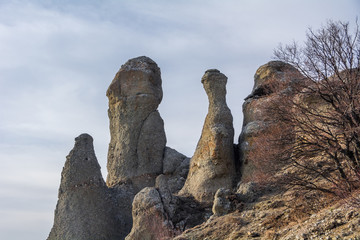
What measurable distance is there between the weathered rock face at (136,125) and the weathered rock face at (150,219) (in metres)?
5.04

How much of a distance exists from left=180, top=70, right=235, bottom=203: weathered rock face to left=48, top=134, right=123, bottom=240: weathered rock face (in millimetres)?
3186

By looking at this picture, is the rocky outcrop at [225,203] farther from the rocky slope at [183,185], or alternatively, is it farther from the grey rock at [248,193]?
the grey rock at [248,193]

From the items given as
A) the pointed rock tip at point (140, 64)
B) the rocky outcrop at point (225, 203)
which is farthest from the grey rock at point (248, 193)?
the pointed rock tip at point (140, 64)

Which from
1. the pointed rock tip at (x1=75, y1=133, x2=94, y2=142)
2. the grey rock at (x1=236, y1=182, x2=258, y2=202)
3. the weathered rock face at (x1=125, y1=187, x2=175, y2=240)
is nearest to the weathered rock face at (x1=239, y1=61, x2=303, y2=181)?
the grey rock at (x1=236, y1=182, x2=258, y2=202)

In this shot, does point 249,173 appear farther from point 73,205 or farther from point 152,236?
point 73,205

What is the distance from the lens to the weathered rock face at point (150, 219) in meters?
16.6

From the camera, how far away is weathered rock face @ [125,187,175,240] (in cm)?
1658

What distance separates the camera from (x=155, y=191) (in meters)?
17.7

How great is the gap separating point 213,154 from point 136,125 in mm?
6013

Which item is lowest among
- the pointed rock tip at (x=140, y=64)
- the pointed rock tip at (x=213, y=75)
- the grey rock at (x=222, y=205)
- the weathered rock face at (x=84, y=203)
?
the grey rock at (x=222, y=205)

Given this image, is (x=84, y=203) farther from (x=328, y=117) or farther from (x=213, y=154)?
(x=328, y=117)

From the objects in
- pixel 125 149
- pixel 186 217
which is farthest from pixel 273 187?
A: pixel 125 149

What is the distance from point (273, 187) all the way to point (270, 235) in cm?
392

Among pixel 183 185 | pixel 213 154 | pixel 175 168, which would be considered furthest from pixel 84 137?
pixel 213 154
